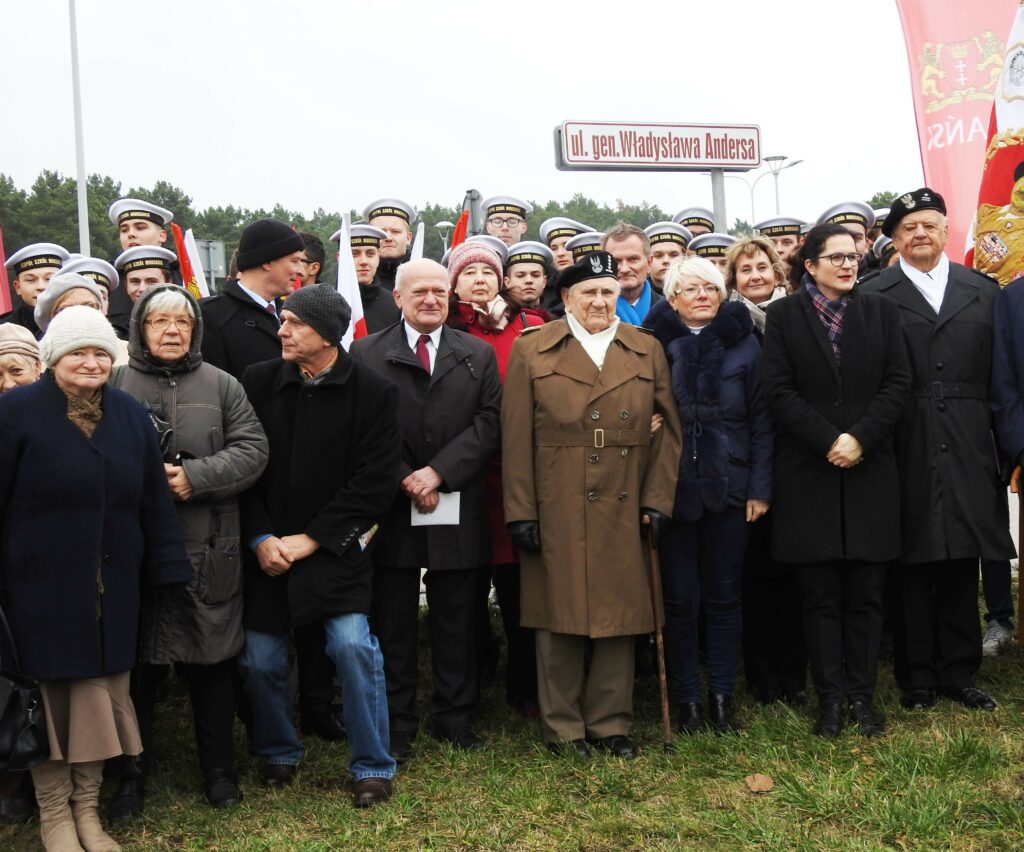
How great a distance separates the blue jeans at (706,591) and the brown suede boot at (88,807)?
8.72 feet

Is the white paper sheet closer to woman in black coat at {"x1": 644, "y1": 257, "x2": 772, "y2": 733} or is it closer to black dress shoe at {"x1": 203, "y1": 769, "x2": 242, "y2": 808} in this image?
woman in black coat at {"x1": 644, "y1": 257, "x2": 772, "y2": 733}

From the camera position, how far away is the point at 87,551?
4.52m

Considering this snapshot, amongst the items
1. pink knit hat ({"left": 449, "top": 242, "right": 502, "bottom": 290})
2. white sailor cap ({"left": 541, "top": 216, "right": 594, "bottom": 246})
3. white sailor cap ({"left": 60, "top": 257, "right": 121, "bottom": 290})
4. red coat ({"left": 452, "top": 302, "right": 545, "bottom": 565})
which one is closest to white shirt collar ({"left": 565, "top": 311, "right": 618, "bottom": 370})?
red coat ({"left": 452, "top": 302, "right": 545, "bottom": 565})

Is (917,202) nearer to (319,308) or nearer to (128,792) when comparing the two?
(319,308)

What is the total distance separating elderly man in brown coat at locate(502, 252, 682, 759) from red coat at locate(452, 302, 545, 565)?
34cm

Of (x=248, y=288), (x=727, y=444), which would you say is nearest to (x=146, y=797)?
(x=248, y=288)

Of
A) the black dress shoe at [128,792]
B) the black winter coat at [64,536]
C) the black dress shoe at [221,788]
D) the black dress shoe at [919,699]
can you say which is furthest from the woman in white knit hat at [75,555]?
the black dress shoe at [919,699]

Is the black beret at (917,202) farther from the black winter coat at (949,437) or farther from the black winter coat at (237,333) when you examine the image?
the black winter coat at (237,333)

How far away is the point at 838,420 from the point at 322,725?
9.56ft

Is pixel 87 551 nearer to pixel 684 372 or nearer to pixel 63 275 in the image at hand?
pixel 63 275

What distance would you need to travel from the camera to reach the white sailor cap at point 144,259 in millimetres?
7441

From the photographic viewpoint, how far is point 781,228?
8414 millimetres

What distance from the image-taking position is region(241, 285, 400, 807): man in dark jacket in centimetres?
511

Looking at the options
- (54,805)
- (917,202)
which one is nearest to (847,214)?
(917,202)
